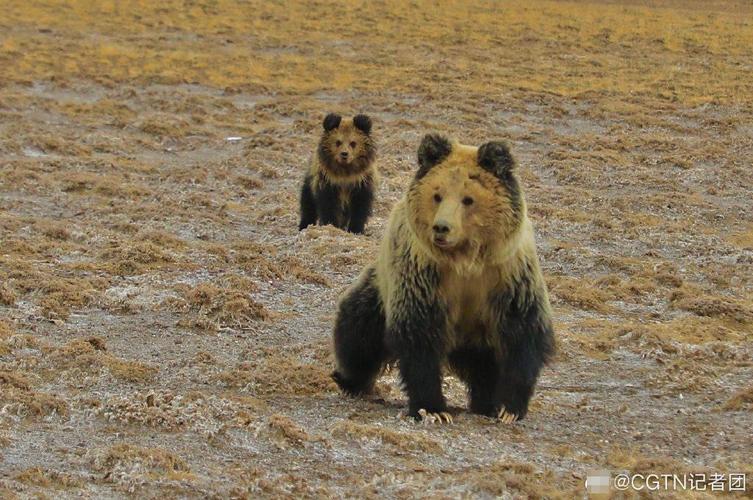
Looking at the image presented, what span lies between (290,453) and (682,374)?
11.8ft

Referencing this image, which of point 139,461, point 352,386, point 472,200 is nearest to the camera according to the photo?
point 139,461

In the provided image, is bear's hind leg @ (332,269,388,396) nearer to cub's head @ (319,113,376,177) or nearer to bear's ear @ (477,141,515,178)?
bear's ear @ (477,141,515,178)

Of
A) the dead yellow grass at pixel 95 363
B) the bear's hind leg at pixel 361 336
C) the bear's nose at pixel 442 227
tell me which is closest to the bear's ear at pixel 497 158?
the bear's nose at pixel 442 227

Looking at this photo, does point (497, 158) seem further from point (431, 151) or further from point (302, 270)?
point (302, 270)

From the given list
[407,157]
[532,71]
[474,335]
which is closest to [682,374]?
[474,335]

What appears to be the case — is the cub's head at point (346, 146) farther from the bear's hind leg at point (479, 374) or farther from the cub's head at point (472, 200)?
the cub's head at point (472, 200)

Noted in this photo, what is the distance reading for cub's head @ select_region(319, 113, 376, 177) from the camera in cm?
1460

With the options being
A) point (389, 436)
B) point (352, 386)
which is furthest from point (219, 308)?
point (389, 436)

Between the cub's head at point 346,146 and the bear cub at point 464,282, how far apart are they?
7.50 m

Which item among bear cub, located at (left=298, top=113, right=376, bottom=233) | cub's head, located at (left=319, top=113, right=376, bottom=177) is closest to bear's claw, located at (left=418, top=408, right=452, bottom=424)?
bear cub, located at (left=298, top=113, right=376, bottom=233)

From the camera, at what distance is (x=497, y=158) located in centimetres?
643

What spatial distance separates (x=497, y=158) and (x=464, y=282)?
29.6 inches

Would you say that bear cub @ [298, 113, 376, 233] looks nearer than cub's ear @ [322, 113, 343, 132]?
Yes

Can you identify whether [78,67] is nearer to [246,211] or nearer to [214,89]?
[214,89]
